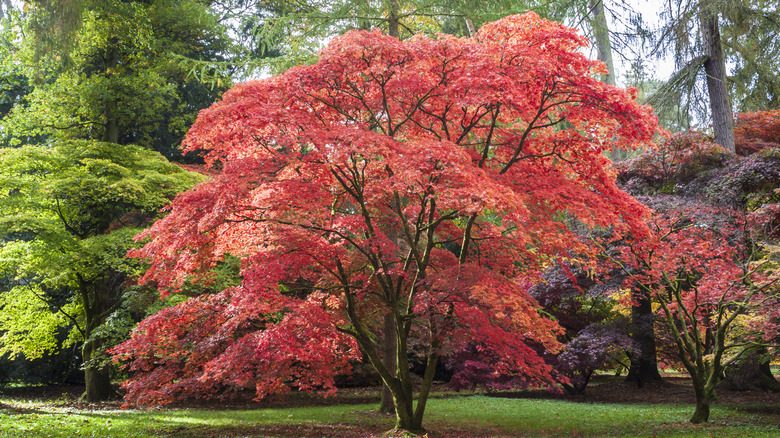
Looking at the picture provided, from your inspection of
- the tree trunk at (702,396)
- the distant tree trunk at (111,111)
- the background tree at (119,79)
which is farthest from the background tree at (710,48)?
the distant tree trunk at (111,111)

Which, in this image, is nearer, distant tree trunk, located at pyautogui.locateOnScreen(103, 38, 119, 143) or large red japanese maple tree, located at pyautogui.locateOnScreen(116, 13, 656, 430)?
large red japanese maple tree, located at pyautogui.locateOnScreen(116, 13, 656, 430)

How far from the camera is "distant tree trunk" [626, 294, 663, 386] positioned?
44.1ft

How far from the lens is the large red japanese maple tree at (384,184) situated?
20.0 ft

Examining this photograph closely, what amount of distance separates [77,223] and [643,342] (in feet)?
56.2

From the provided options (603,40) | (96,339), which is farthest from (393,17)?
(96,339)

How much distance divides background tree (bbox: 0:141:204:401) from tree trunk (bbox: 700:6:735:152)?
1432cm

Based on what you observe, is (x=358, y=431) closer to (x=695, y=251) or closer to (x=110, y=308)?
(x=695, y=251)

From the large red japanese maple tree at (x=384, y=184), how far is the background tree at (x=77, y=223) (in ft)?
16.2

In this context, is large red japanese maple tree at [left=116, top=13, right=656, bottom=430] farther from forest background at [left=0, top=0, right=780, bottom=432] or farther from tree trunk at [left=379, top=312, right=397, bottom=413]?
forest background at [left=0, top=0, right=780, bottom=432]

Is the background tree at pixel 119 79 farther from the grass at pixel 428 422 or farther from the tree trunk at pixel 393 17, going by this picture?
the grass at pixel 428 422

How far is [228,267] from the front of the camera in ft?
40.7

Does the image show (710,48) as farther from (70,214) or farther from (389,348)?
(70,214)

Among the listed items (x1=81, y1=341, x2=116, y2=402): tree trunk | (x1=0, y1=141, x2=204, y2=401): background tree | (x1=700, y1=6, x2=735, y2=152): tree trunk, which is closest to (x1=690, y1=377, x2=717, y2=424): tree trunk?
(x1=700, y1=6, x2=735, y2=152): tree trunk

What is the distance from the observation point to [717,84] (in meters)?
13.9
